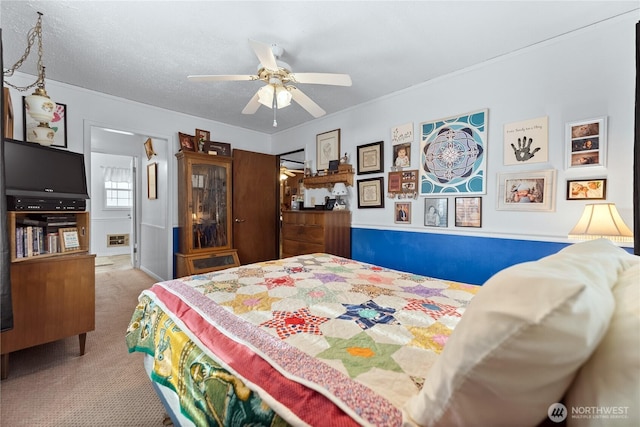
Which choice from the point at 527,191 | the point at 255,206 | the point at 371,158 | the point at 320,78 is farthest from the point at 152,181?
the point at 527,191

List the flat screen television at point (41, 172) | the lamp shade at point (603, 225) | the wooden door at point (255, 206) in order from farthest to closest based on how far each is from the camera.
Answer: the wooden door at point (255, 206)
the flat screen television at point (41, 172)
the lamp shade at point (603, 225)

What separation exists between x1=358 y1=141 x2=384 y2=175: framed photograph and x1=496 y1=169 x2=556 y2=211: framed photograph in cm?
125

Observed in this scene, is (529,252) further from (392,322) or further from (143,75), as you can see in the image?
(143,75)

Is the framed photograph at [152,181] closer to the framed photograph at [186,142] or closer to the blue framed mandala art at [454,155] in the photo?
the framed photograph at [186,142]

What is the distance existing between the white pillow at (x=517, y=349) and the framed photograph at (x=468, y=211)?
6.95 ft

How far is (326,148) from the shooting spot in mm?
3797

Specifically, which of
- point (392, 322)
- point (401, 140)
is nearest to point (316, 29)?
point (401, 140)

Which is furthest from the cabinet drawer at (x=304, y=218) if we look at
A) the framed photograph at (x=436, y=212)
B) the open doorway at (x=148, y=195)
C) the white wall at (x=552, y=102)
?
the open doorway at (x=148, y=195)

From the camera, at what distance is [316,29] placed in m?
1.94

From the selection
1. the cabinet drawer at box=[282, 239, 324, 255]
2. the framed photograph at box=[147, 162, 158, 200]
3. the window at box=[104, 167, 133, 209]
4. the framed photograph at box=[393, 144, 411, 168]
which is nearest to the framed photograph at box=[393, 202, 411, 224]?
the framed photograph at box=[393, 144, 411, 168]

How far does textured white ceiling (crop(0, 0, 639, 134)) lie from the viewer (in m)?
1.74

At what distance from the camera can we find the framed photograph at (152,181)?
4242 millimetres

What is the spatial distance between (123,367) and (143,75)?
260 cm

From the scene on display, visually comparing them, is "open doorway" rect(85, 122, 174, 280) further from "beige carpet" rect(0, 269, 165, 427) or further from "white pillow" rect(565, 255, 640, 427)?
"white pillow" rect(565, 255, 640, 427)
